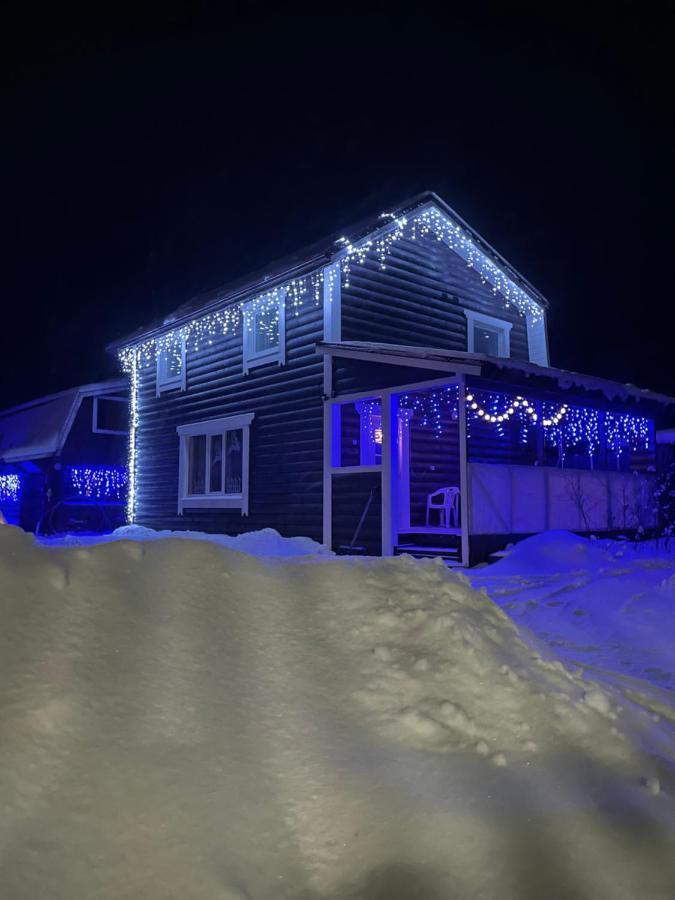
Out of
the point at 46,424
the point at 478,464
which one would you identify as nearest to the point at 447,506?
the point at 478,464

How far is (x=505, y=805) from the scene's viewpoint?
109 inches

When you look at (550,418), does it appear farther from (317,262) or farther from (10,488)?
(10,488)

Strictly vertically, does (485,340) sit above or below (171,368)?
above

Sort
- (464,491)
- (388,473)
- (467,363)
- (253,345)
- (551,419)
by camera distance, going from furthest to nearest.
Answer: (253,345), (551,419), (388,473), (464,491), (467,363)

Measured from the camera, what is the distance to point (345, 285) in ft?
40.5

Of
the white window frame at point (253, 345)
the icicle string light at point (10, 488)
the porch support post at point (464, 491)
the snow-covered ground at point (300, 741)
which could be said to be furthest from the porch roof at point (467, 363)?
the icicle string light at point (10, 488)

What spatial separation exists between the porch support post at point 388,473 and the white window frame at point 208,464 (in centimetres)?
382

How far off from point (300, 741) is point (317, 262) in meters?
10.2

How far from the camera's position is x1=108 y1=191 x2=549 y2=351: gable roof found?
1212 centimetres

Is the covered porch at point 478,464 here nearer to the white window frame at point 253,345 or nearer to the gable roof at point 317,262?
the white window frame at point 253,345

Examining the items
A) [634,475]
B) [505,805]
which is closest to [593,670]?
[505,805]

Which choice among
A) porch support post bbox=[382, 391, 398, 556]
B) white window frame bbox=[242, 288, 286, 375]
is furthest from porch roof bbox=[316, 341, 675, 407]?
white window frame bbox=[242, 288, 286, 375]

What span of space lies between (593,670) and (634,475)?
8948mm

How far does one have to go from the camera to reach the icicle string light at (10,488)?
2467cm
